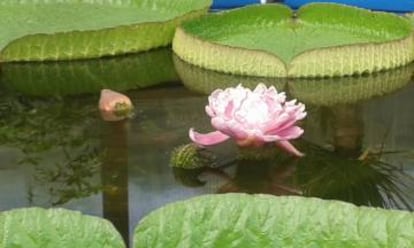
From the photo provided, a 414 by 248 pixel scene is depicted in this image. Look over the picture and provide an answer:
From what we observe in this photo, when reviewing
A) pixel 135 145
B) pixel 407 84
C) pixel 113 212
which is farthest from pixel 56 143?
pixel 407 84

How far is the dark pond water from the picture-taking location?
1432mm

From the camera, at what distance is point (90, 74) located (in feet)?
7.02

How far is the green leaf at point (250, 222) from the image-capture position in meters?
1.01

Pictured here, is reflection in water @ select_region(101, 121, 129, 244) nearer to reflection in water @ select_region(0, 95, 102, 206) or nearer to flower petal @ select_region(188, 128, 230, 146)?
reflection in water @ select_region(0, 95, 102, 206)

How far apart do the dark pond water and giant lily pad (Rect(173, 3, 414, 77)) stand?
0.09ft

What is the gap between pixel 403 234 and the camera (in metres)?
0.98

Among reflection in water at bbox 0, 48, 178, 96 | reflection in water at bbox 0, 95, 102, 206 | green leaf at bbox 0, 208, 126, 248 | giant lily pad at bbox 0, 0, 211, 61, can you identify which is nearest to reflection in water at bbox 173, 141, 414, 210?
reflection in water at bbox 0, 95, 102, 206

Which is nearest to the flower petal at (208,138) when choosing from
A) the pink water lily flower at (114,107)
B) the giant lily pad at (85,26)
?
the pink water lily flower at (114,107)

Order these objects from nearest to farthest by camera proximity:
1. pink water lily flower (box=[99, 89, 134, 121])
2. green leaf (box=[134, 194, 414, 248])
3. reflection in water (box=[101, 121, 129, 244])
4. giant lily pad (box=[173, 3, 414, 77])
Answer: green leaf (box=[134, 194, 414, 248])
reflection in water (box=[101, 121, 129, 244])
pink water lily flower (box=[99, 89, 134, 121])
giant lily pad (box=[173, 3, 414, 77])

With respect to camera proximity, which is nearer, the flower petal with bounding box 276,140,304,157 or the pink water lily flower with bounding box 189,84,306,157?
the pink water lily flower with bounding box 189,84,306,157

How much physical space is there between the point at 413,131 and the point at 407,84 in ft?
1.03

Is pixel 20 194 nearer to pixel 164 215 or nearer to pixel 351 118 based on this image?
pixel 164 215

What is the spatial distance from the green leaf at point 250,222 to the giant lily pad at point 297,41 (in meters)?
1.00

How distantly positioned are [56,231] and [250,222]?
0.66 ft
